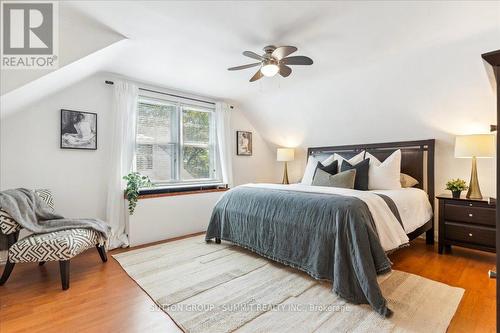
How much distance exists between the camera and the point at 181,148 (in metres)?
4.16

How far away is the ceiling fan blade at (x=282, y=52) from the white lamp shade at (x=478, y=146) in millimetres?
2352

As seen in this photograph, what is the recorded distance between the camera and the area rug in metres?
1.66

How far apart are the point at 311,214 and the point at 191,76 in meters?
2.50

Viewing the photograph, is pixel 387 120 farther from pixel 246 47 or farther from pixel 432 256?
pixel 246 47

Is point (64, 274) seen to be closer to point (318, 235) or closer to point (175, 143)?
point (318, 235)

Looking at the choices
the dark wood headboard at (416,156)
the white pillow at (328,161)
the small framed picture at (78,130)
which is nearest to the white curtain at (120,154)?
the small framed picture at (78,130)

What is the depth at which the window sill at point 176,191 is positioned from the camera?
3.55 m

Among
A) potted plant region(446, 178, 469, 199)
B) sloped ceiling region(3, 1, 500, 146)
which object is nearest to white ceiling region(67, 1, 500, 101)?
sloped ceiling region(3, 1, 500, 146)

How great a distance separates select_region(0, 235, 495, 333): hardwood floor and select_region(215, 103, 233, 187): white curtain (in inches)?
89.8

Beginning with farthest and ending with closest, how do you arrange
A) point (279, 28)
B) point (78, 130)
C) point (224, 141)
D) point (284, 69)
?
point (224, 141), point (78, 130), point (284, 69), point (279, 28)

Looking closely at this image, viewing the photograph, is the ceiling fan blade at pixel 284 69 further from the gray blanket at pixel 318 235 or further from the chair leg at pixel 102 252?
the chair leg at pixel 102 252

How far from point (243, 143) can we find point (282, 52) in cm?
281

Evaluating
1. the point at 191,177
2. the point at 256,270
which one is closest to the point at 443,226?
the point at 256,270

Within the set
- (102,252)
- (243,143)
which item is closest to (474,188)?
(243,143)
